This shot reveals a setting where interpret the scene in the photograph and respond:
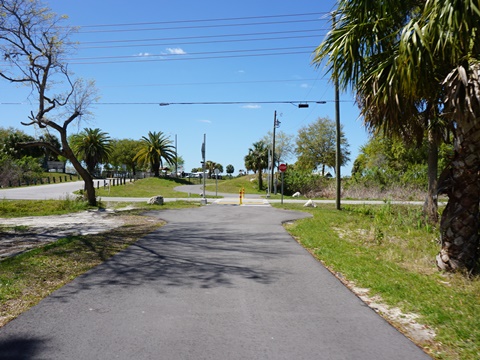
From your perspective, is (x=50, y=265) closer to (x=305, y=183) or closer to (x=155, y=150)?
(x=305, y=183)

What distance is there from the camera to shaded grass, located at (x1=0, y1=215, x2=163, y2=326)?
5.60 metres

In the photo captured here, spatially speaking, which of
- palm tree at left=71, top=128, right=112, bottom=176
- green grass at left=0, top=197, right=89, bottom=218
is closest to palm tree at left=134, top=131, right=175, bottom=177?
palm tree at left=71, top=128, right=112, bottom=176

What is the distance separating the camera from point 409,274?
280 inches

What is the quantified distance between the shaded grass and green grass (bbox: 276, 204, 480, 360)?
4.85 m

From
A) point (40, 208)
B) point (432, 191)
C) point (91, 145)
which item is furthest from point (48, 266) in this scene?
point (91, 145)

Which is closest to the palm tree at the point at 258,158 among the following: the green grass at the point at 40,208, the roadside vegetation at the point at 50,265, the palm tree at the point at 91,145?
the palm tree at the point at 91,145

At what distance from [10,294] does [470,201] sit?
743cm

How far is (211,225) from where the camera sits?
14.6 meters

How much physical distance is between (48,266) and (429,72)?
779cm

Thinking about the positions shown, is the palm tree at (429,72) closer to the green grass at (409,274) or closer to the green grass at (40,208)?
the green grass at (409,274)

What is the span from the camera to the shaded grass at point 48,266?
18.4ft

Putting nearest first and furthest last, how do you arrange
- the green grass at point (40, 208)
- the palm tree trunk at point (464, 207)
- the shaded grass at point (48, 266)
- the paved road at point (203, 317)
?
the paved road at point (203, 317)
the shaded grass at point (48, 266)
the palm tree trunk at point (464, 207)
the green grass at point (40, 208)

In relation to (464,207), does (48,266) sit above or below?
below

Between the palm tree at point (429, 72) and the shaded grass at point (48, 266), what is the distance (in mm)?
6130
